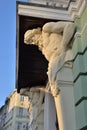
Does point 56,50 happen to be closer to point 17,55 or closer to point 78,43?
point 78,43

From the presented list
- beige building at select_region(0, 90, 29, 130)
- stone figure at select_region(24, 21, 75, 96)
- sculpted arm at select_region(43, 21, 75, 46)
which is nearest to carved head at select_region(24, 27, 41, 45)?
stone figure at select_region(24, 21, 75, 96)

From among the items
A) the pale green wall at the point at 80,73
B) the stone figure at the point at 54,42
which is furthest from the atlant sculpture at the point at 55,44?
the pale green wall at the point at 80,73

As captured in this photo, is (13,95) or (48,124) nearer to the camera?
(48,124)

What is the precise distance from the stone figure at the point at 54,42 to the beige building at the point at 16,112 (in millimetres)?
34447

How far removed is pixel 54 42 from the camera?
539 centimetres

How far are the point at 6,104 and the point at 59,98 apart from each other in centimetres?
4424

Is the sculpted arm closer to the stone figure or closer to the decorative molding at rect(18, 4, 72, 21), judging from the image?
the stone figure

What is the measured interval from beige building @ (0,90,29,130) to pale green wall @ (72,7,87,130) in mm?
35101

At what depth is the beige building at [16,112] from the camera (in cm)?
4162

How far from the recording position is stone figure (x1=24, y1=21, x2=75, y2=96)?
16.8ft

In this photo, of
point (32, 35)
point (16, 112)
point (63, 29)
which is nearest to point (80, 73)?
point (63, 29)

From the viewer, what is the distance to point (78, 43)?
4.99m

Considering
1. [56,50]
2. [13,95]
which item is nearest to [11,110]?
[13,95]

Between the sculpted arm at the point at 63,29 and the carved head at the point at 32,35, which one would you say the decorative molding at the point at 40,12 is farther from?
the carved head at the point at 32,35
